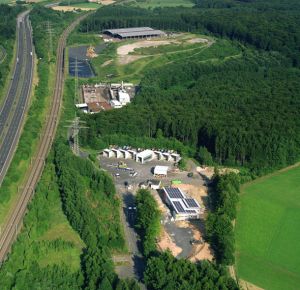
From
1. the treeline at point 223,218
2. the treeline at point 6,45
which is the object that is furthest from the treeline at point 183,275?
the treeline at point 6,45

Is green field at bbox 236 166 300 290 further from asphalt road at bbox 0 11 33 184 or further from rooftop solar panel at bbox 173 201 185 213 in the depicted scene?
asphalt road at bbox 0 11 33 184

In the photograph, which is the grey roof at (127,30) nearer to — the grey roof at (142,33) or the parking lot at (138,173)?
the grey roof at (142,33)

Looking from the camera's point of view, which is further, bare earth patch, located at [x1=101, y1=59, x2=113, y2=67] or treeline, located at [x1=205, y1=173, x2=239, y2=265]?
bare earth patch, located at [x1=101, y1=59, x2=113, y2=67]

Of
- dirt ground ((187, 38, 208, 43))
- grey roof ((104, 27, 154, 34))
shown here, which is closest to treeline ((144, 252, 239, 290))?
dirt ground ((187, 38, 208, 43))

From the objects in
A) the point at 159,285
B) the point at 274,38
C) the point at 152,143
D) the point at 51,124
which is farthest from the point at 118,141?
the point at 274,38

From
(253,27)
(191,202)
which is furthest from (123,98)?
(253,27)
